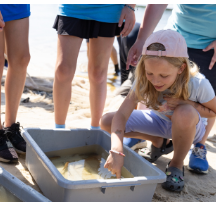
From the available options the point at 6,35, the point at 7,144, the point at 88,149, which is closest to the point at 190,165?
the point at 88,149

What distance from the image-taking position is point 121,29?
216 centimetres

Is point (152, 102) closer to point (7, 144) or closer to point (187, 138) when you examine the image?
point (187, 138)

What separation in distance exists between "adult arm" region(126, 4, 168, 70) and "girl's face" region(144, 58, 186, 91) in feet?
1.40

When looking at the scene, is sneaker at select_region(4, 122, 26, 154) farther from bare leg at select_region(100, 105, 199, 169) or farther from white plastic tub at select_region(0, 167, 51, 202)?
bare leg at select_region(100, 105, 199, 169)

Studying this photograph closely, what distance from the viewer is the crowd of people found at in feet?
5.52

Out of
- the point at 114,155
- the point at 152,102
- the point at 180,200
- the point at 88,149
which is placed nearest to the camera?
the point at 114,155

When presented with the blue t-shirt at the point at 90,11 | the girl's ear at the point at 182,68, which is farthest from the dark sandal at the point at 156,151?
the blue t-shirt at the point at 90,11

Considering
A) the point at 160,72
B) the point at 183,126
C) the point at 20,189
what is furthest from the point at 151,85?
the point at 20,189

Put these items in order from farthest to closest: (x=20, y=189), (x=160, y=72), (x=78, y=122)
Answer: (x=78, y=122), (x=160, y=72), (x=20, y=189)

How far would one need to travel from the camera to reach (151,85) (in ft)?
6.02

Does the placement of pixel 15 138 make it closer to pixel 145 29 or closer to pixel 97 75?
pixel 97 75

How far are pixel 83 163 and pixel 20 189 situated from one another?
73 cm

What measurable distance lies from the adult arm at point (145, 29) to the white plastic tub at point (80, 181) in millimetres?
575

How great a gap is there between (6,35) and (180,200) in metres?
1.51
